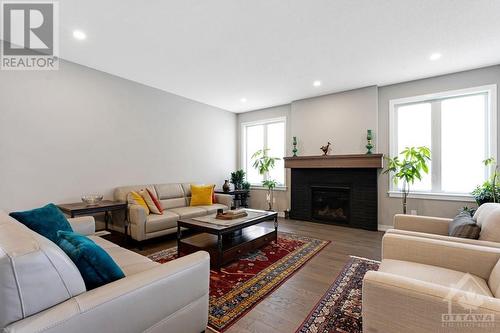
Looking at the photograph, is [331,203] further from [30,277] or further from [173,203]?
[30,277]

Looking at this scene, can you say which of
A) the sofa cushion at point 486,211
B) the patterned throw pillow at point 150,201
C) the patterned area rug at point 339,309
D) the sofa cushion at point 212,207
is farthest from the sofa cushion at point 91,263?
the sofa cushion at point 212,207

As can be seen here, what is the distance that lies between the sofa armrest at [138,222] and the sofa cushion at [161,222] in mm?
66

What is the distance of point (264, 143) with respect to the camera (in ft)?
20.3

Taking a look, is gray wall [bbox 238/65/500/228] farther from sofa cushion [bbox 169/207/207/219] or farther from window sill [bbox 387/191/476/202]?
sofa cushion [bbox 169/207/207/219]

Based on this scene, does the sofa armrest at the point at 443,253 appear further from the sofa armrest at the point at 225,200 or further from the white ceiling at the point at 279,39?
the sofa armrest at the point at 225,200

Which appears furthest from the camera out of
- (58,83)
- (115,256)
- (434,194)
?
(434,194)

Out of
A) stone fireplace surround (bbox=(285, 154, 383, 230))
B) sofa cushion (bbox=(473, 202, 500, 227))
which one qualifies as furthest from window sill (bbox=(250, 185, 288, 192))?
sofa cushion (bbox=(473, 202, 500, 227))

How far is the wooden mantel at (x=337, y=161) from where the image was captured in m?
4.23

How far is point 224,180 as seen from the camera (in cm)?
618

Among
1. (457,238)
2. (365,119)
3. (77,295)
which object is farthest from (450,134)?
(77,295)

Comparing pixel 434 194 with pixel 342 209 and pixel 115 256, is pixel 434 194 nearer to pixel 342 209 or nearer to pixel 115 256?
pixel 342 209

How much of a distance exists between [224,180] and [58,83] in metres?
3.87

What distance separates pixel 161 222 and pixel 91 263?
2.38 metres

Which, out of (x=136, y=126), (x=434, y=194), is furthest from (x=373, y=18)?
(x=136, y=126)
